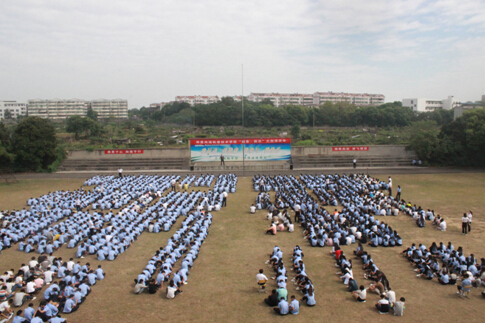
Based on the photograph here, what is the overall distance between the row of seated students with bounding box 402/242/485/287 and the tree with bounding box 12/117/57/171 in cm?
3053

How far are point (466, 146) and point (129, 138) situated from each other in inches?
1521

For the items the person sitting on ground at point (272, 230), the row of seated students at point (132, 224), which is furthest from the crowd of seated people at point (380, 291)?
the row of seated students at point (132, 224)

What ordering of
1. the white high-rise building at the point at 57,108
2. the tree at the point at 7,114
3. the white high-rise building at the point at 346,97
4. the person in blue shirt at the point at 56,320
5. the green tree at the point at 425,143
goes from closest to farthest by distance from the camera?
the person in blue shirt at the point at 56,320 < the green tree at the point at 425,143 < the tree at the point at 7,114 < the white high-rise building at the point at 346,97 < the white high-rise building at the point at 57,108

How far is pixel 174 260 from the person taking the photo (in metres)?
12.2

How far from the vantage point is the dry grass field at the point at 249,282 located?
9125mm

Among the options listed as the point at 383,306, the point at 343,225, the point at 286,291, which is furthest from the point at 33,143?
the point at 383,306

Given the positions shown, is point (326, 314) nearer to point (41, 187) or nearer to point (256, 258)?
point (256, 258)

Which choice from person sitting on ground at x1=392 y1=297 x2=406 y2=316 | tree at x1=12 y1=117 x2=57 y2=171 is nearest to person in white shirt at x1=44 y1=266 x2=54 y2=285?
person sitting on ground at x1=392 y1=297 x2=406 y2=316

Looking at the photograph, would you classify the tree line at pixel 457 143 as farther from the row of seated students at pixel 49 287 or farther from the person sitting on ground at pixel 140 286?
the row of seated students at pixel 49 287

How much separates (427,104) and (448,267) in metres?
96.8

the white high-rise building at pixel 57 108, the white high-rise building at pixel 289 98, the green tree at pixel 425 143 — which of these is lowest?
the green tree at pixel 425 143

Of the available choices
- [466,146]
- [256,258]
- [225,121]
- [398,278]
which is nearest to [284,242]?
[256,258]

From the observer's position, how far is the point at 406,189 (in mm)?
24344

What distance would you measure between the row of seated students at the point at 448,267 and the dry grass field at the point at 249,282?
307 mm
